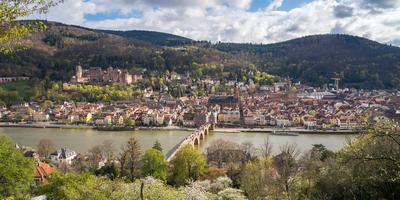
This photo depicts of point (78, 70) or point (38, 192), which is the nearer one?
point (38, 192)

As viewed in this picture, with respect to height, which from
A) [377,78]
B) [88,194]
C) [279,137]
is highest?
[377,78]

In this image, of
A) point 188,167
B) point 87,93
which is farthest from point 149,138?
point 87,93

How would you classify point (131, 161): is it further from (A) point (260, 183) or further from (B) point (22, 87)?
(B) point (22, 87)

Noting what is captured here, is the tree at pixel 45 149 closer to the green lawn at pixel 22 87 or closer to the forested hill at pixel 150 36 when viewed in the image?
the green lawn at pixel 22 87

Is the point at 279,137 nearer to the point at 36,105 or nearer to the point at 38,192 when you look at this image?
the point at 38,192

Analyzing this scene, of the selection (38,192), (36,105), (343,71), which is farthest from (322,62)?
(38,192)

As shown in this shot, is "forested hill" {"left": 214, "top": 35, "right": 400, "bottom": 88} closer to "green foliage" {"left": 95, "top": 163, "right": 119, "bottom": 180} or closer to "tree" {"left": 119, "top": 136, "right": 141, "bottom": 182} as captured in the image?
"tree" {"left": 119, "top": 136, "right": 141, "bottom": 182}
